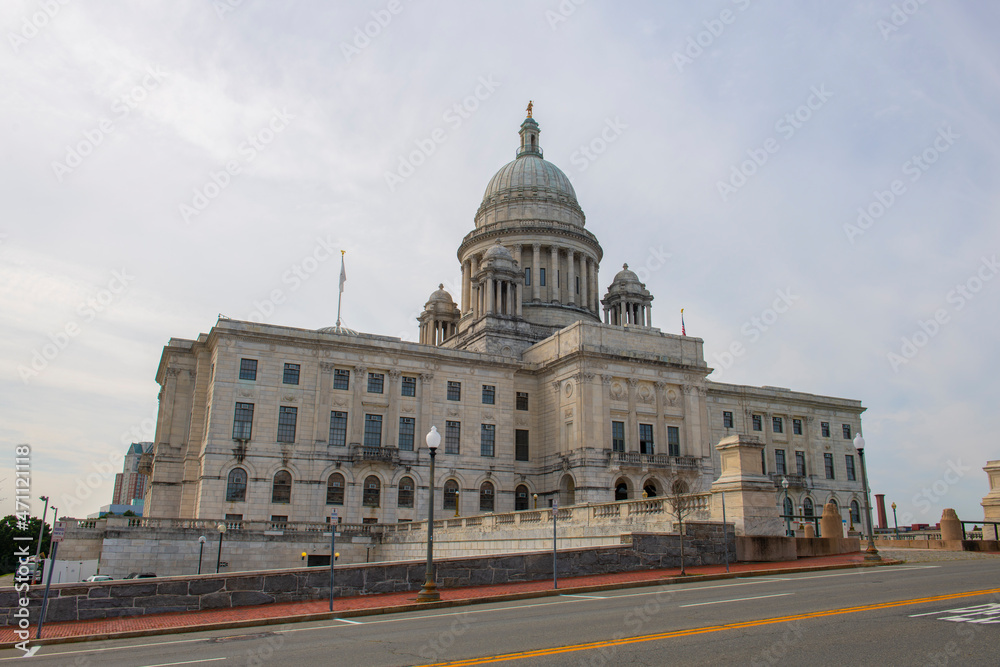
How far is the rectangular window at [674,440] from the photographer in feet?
189

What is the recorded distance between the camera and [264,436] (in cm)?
4928

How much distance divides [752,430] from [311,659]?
6368 centimetres

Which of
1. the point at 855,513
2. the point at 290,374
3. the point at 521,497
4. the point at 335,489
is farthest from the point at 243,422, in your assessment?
the point at 855,513

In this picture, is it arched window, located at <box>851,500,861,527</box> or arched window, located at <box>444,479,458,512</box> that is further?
arched window, located at <box>851,500,861,527</box>

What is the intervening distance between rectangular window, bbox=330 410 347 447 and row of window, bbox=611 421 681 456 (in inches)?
755

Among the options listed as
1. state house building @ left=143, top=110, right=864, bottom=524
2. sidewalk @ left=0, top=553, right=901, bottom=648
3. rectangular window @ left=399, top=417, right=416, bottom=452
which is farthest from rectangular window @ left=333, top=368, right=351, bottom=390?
sidewalk @ left=0, top=553, right=901, bottom=648

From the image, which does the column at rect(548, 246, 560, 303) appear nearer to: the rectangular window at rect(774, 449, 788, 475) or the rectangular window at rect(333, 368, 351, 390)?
the rectangular window at rect(774, 449, 788, 475)

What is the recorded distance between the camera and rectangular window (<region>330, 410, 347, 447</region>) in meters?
51.5

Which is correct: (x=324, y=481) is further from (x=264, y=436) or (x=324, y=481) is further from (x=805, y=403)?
(x=805, y=403)

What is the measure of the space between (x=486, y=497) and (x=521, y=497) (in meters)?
3.59

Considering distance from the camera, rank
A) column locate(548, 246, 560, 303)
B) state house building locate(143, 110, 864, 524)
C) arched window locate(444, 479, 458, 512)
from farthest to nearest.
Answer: column locate(548, 246, 560, 303), arched window locate(444, 479, 458, 512), state house building locate(143, 110, 864, 524)

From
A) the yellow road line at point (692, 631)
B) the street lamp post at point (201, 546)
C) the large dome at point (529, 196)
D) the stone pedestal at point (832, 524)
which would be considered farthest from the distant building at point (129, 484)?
the yellow road line at point (692, 631)

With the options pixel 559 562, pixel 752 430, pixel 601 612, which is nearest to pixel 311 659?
pixel 601 612

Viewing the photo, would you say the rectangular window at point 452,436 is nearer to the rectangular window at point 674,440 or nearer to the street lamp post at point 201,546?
the rectangular window at point 674,440
